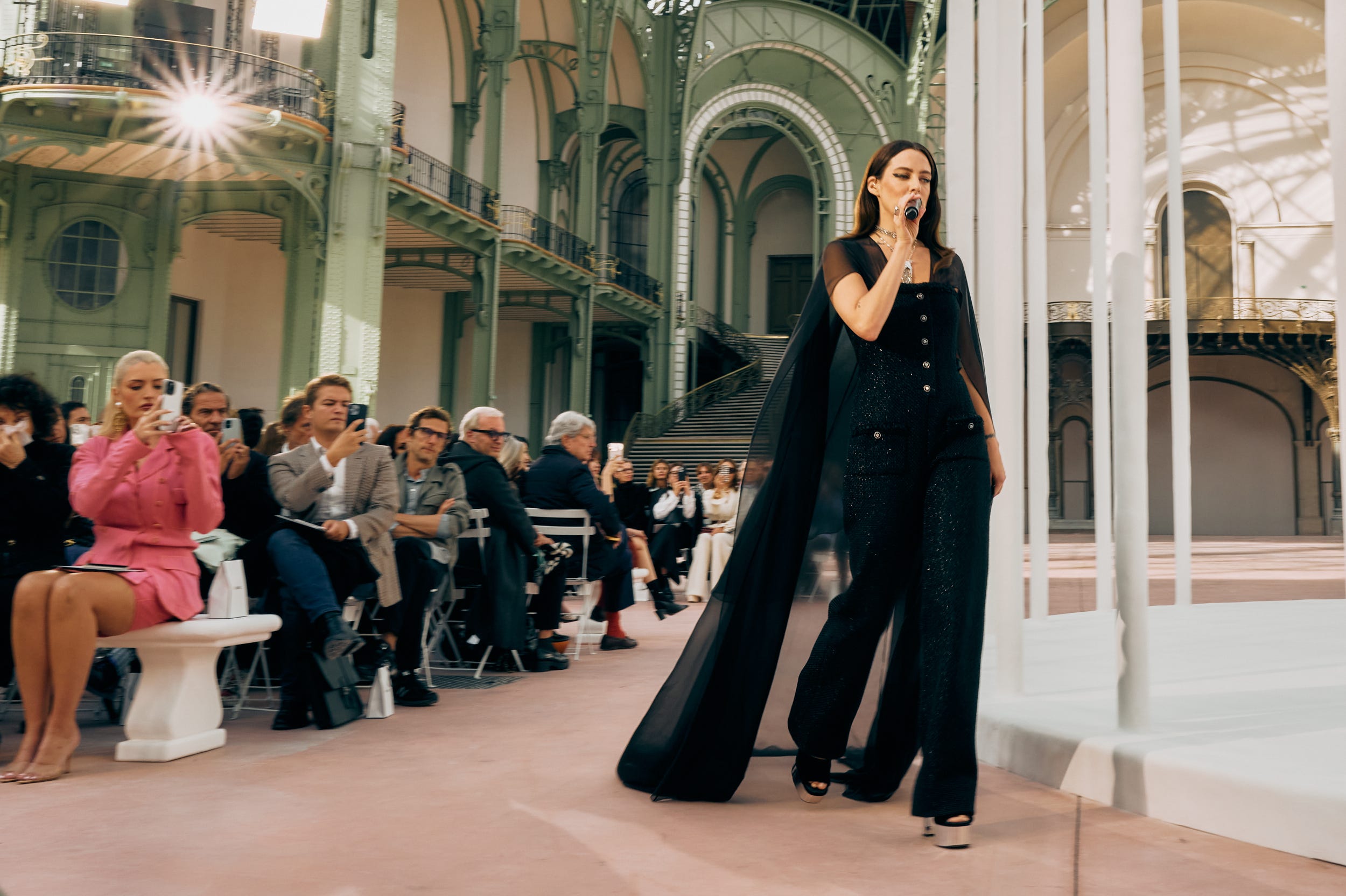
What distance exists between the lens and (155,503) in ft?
11.7

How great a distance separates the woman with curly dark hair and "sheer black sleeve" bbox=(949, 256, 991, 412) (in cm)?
309

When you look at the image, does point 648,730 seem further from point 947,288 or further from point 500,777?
point 947,288

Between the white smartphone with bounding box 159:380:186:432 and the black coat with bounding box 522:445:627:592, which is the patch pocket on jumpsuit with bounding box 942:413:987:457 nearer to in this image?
the white smartphone with bounding box 159:380:186:432

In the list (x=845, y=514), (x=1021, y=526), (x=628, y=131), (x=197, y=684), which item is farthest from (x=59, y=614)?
(x=628, y=131)

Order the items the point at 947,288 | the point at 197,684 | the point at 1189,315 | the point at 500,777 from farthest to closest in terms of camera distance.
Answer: the point at 1189,315, the point at 197,684, the point at 500,777, the point at 947,288

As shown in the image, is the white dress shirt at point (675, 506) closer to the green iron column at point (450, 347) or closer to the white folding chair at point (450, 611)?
the white folding chair at point (450, 611)

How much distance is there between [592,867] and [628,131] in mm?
25818

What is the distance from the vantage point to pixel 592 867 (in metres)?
2.20

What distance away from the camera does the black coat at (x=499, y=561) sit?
5.33m

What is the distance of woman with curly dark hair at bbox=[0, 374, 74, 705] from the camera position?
3.62 meters

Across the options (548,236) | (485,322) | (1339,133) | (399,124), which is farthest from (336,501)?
(548,236)

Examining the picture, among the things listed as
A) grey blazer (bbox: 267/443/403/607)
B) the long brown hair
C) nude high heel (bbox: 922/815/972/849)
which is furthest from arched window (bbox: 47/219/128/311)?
nude high heel (bbox: 922/815/972/849)

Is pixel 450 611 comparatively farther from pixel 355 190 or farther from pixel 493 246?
pixel 493 246

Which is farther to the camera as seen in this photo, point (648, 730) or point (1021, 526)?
point (1021, 526)
